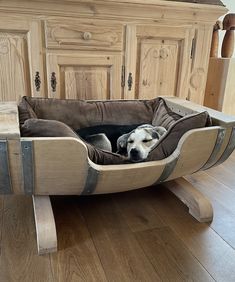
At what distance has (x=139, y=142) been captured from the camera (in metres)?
1.09

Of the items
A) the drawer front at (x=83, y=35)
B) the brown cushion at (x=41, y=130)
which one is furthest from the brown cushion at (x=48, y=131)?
the drawer front at (x=83, y=35)

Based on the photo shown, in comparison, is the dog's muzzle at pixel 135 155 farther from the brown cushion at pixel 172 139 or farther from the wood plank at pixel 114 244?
the wood plank at pixel 114 244

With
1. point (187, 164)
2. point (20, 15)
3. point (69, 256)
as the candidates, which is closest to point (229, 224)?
point (187, 164)

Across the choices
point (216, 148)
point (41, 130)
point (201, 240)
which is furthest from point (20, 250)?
point (216, 148)

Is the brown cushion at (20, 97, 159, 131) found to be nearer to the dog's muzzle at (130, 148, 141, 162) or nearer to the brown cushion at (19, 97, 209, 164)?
the brown cushion at (19, 97, 209, 164)

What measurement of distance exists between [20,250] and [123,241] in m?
0.34

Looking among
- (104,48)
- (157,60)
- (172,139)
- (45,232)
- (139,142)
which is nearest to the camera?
(45,232)

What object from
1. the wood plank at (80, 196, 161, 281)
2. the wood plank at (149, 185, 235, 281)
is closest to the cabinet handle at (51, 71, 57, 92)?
the wood plank at (80, 196, 161, 281)

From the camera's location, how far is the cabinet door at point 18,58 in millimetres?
1194

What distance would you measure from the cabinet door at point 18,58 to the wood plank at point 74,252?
59 centimetres

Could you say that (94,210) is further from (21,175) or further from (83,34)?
(83,34)

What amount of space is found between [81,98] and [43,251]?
0.80 m

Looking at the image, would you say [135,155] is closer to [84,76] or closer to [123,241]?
[123,241]

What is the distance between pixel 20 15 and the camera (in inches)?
46.4
